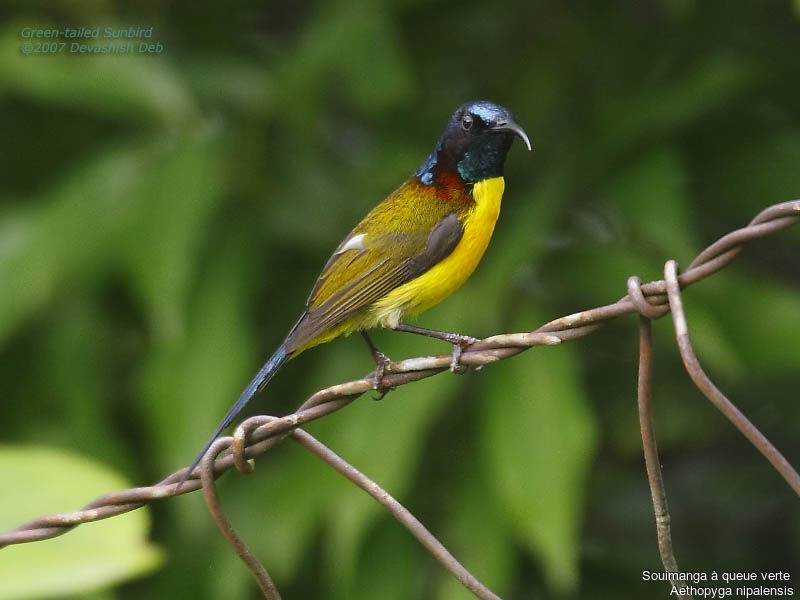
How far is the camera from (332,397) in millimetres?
1954

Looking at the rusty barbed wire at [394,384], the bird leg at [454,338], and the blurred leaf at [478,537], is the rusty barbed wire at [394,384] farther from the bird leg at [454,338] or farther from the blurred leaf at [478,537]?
the blurred leaf at [478,537]

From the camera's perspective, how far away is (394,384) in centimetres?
209

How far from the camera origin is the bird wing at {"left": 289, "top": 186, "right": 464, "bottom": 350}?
292cm

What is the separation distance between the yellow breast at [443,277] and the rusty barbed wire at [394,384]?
2.79 feet

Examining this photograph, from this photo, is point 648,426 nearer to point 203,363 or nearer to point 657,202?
point 657,202

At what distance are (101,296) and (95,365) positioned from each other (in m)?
0.32

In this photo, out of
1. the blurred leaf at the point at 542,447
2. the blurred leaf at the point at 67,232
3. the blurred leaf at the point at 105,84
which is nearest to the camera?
the blurred leaf at the point at 542,447

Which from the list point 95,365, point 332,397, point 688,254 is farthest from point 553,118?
point 332,397

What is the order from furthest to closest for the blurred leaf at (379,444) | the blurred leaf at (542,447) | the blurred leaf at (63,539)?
the blurred leaf at (379,444) < the blurred leaf at (542,447) < the blurred leaf at (63,539)

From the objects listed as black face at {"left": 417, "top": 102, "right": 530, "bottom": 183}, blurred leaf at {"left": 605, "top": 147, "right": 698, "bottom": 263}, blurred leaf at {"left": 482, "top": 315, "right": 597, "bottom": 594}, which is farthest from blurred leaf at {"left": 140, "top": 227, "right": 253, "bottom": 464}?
blurred leaf at {"left": 605, "top": 147, "right": 698, "bottom": 263}

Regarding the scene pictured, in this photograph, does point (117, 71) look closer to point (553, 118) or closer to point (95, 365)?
point (95, 365)

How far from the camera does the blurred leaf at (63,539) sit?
2.32 m

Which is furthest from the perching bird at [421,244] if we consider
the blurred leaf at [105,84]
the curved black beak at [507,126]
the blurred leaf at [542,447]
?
the blurred leaf at [105,84]

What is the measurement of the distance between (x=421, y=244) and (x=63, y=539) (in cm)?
118
